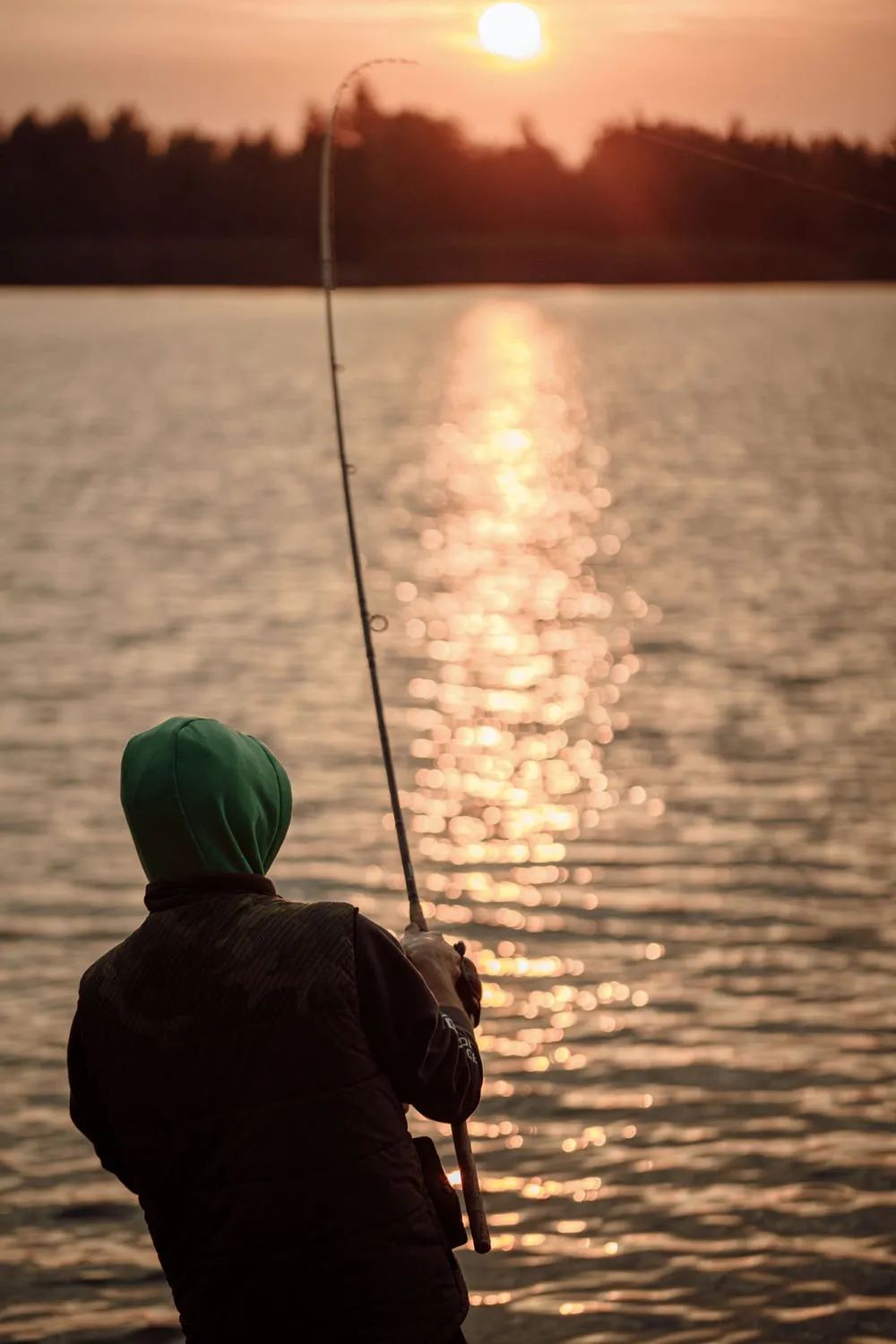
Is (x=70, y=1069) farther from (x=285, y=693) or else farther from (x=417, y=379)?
(x=417, y=379)

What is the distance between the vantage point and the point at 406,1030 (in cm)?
221

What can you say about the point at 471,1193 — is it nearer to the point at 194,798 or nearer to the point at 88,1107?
the point at 88,1107

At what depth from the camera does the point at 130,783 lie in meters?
2.22

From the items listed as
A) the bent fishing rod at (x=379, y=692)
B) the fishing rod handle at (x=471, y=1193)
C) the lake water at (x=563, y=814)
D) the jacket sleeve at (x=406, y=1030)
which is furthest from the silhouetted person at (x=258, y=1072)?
the lake water at (x=563, y=814)

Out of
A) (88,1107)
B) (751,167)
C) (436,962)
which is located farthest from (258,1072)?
(751,167)

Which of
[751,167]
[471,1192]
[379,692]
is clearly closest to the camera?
[471,1192]

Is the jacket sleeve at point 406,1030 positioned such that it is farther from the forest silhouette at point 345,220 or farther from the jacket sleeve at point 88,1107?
the forest silhouette at point 345,220

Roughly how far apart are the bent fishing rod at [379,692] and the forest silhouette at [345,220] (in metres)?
50.2

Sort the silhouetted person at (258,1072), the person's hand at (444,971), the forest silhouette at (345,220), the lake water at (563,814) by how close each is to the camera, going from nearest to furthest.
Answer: the silhouetted person at (258,1072)
the person's hand at (444,971)
the lake water at (563,814)
the forest silhouette at (345,220)

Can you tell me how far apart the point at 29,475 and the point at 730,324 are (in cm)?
5981

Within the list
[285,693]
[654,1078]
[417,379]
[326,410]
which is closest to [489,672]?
[285,693]

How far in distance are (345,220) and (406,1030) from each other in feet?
250

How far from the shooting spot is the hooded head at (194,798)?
7.19 ft

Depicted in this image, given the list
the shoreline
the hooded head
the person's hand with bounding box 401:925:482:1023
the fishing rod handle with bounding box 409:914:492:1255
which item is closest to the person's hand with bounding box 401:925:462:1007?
the person's hand with bounding box 401:925:482:1023
